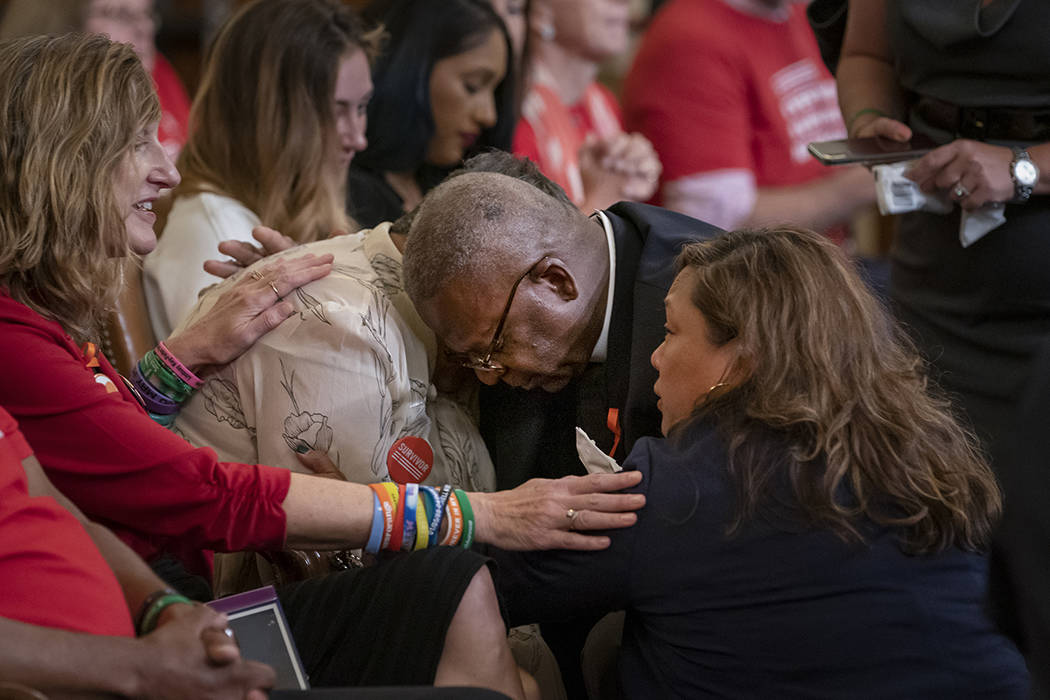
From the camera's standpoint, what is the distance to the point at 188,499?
5.25 feet

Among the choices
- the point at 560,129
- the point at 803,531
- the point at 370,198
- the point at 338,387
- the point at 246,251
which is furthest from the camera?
the point at 560,129

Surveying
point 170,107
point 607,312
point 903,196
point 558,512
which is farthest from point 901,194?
point 170,107

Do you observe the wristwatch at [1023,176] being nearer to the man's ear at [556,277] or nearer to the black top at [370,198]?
the man's ear at [556,277]

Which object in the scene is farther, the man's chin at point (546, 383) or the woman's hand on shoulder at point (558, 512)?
the man's chin at point (546, 383)

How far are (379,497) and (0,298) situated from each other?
22.5 inches

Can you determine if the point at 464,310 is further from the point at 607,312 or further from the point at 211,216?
the point at 211,216

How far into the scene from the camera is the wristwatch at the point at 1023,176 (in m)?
2.01

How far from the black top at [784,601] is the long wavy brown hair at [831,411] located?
28 millimetres

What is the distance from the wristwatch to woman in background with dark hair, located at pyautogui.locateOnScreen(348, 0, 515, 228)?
5.52 feet

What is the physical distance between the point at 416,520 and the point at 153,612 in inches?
16.2

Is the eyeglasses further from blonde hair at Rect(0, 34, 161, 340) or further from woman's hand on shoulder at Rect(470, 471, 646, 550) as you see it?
blonde hair at Rect(0, 34, 161, 340)

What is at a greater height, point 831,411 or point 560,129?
point 831,411

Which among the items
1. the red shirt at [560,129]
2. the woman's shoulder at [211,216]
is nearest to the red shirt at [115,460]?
the woman's shoulder at [211,216]

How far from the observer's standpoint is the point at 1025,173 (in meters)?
2.01
